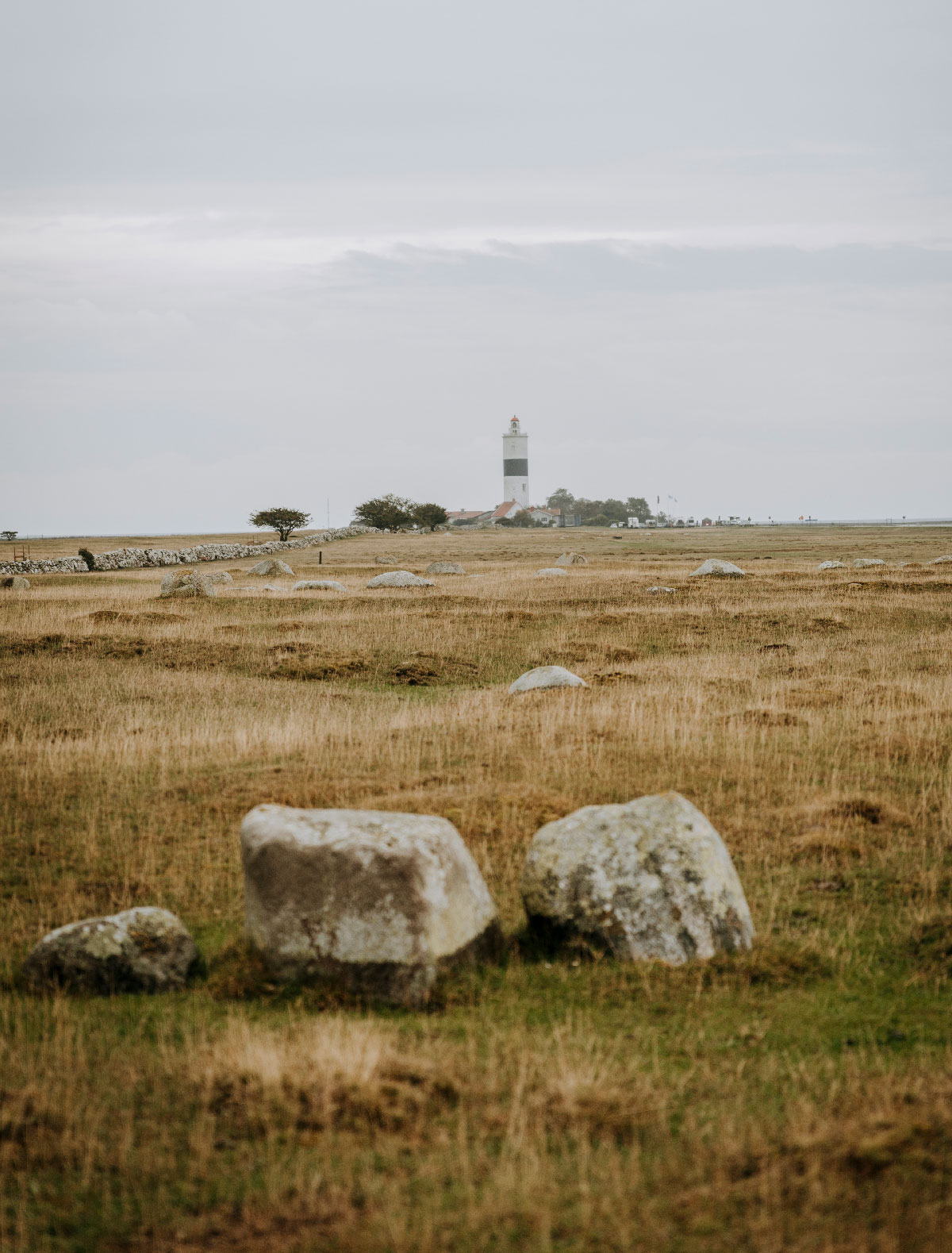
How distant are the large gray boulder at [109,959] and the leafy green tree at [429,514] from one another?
15619 centimetres

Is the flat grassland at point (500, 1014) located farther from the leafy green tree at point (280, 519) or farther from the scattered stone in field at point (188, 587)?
the leafy green tree at point (280, 519)

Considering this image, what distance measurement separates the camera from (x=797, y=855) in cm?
1247

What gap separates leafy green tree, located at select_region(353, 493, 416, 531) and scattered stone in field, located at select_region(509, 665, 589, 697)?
5590 inches

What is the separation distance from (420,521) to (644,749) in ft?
497

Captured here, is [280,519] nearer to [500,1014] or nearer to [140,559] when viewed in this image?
[140,559]

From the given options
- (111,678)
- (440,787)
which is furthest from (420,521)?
(440,787)

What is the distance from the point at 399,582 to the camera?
Result: 51.4 metres

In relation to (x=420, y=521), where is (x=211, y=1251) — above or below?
below

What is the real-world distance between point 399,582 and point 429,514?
114525mm

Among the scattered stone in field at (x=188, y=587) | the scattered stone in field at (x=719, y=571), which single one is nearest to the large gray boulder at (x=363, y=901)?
the scattered stone in field at (x=188, y=587)

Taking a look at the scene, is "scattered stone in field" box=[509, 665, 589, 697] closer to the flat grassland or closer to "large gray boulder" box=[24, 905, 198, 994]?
the flat grassland

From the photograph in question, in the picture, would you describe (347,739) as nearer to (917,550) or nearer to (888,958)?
(888,958)

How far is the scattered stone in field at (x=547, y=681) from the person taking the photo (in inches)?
926

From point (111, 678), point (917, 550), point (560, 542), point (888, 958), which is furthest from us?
point (560, 542)
